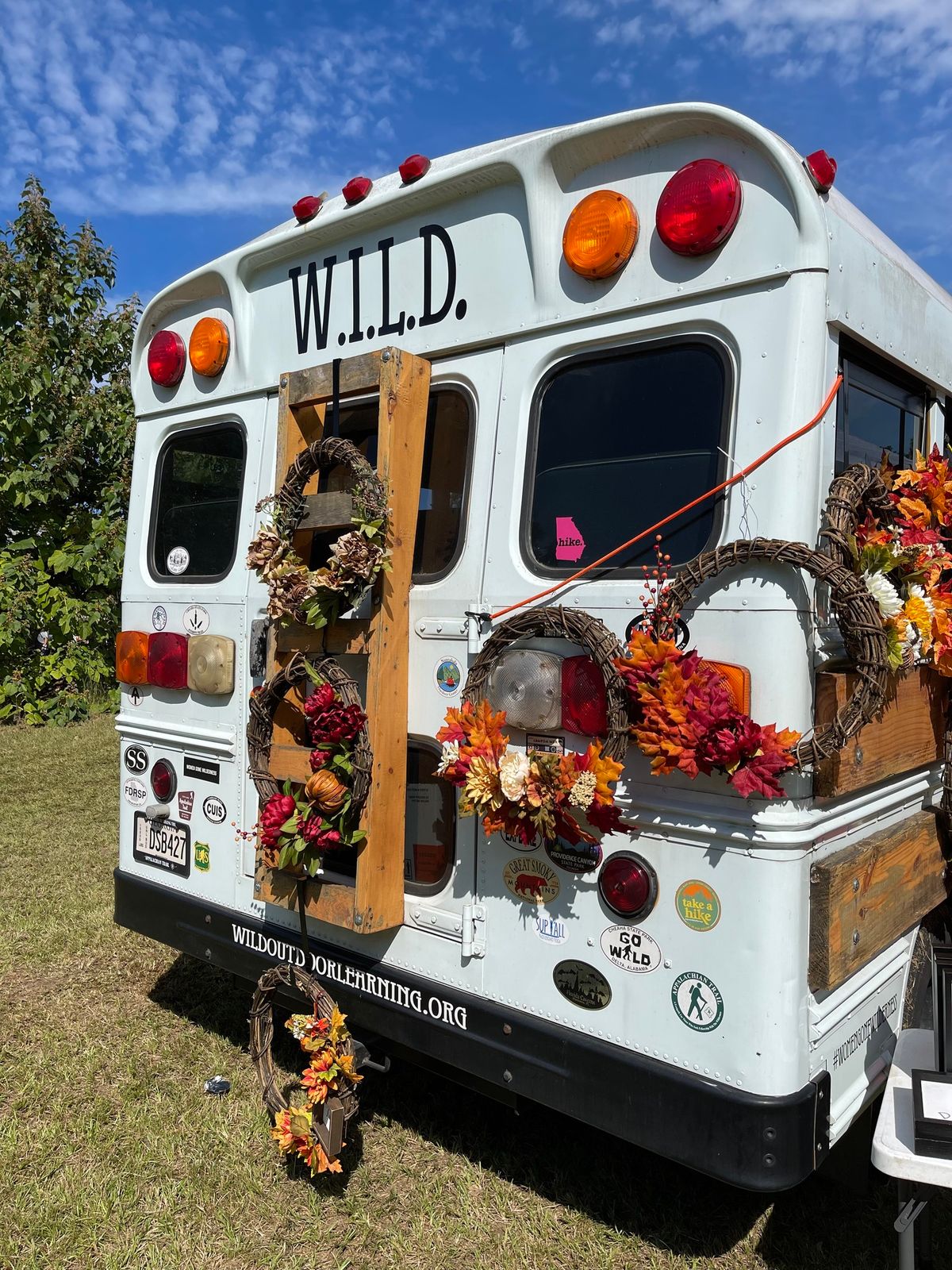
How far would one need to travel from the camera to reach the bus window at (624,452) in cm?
245

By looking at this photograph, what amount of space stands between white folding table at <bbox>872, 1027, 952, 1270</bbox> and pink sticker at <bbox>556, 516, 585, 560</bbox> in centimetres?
147

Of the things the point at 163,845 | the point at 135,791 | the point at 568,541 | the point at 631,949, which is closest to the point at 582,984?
the point at 631,949

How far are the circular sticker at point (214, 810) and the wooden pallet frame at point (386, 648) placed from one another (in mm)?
591

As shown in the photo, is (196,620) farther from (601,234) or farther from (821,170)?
(821,170)

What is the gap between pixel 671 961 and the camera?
2.42 metres

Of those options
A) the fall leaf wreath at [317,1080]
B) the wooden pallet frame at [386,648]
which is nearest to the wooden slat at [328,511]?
the wooden pallet frame at [386,648]

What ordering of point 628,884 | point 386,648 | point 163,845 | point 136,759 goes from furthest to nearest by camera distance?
1. point 136,759
2. point 163,845
3. point 386,648
4. point 628,884

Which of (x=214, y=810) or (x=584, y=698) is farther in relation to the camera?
(x=214, y=810)

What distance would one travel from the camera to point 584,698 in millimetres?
2506

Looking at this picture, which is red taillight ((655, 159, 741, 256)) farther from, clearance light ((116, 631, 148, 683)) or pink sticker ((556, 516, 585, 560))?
clearance light ((116, 631, 148, 683))

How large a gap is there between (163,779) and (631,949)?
209 cm

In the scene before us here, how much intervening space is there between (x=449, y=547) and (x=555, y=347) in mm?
660

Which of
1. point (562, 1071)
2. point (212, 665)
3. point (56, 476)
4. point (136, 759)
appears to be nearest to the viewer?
point (562, 1071)

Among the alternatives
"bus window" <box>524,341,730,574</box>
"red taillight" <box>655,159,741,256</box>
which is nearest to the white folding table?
"bus window" <box>524,341,730,574</box>
